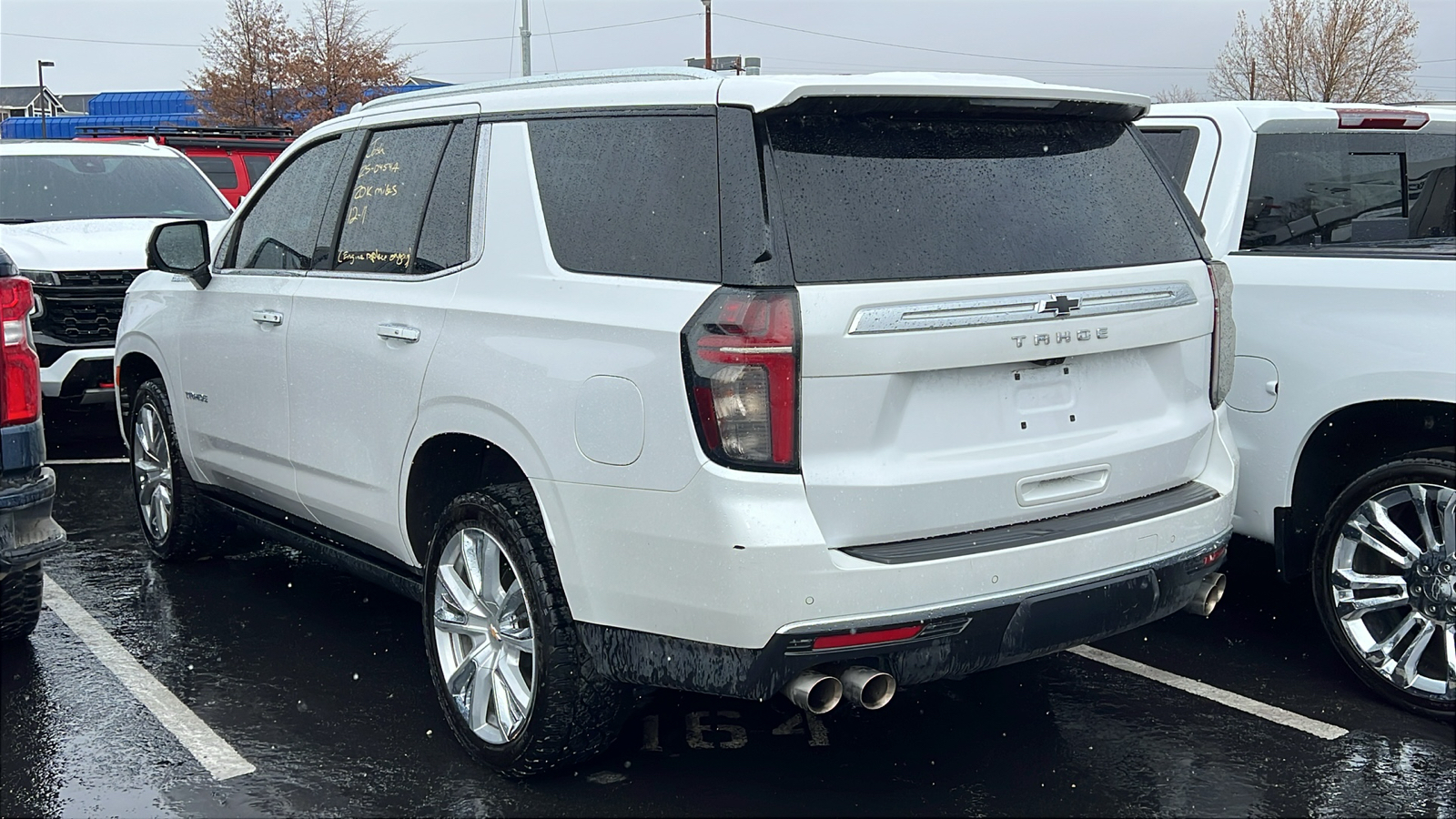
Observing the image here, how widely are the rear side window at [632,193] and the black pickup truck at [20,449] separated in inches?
77.2

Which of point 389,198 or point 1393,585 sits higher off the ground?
point 389,198

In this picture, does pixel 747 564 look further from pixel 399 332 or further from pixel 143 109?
pixel 143 109

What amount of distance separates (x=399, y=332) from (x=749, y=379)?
1438mm

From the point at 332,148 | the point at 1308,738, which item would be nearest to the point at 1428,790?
the point at 1308,738

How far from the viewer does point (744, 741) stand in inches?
164

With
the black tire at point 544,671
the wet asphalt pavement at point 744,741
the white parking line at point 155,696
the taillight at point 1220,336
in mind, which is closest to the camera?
the black tire at point 544,671

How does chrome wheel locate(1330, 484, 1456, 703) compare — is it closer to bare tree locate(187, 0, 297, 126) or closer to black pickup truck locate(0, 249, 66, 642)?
black pickup truck locate(0, 249, 66, 642)

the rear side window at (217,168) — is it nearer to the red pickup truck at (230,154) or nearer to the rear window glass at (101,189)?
the red pickup truck at (230,154)

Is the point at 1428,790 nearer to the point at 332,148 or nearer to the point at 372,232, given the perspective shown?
the point at 372,232

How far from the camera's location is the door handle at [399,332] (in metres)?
4.07

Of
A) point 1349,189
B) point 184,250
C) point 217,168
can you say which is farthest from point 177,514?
point 217,168

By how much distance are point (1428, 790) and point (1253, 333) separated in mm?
1585

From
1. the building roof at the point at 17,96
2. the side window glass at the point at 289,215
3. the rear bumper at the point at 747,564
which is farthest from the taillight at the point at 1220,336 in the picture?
the building roof at the point at 17,96

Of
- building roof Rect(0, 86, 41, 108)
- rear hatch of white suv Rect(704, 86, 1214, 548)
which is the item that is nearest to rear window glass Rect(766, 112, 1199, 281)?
rear hatch of white suv Rect(704, 86, 1214, 548)
